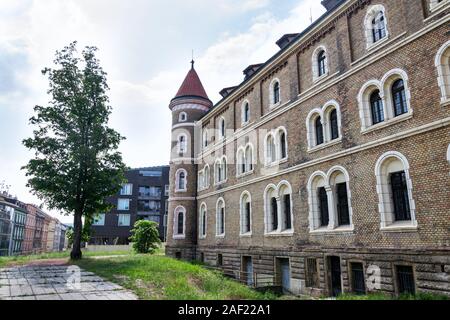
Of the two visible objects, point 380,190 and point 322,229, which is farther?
point 322,229

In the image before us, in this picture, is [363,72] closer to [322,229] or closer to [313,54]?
[313,54]

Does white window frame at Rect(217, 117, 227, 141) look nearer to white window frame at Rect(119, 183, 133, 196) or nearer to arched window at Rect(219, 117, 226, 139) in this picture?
arched window at Rect(219, 117, 226, 139)

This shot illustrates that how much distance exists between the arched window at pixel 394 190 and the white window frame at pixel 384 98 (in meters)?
1.33

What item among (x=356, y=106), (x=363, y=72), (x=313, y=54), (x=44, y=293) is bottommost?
(x=44, y=293)

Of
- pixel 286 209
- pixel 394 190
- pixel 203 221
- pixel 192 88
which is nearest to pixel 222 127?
pixel 192 88

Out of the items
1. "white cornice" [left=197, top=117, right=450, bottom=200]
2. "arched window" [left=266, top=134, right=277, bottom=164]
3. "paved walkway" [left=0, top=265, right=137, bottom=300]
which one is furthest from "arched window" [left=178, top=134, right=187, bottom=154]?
"paved walkway" [left=0, top=265, right=137, bottom=300]

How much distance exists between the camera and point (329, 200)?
48.9ft

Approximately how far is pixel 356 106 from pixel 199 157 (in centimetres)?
1838

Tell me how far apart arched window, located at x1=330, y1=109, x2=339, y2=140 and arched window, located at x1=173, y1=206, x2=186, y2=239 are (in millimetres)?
17538

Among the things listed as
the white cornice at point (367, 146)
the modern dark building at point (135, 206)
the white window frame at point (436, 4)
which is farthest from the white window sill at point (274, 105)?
the modern dark building at point (135, 206)

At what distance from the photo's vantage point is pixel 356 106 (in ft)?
46.4

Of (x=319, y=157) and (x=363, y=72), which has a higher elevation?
(x=363, y=72)

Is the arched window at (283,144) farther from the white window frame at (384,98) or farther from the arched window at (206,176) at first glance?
the arched window at (206,176)
